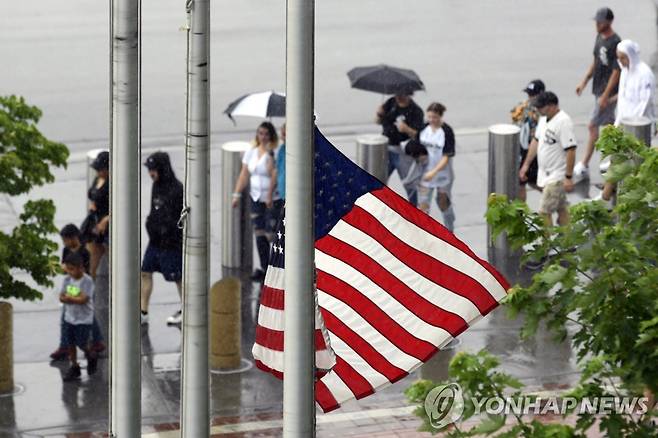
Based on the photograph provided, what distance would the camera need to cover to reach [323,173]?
1020 centimetres

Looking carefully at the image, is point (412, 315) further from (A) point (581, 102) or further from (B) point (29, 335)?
(A) point (581, 102)

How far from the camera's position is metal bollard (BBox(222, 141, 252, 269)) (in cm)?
1847

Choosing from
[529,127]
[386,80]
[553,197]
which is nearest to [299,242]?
[553,197]

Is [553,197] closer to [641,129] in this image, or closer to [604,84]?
[641,129]

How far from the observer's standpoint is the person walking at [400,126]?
1914 cm

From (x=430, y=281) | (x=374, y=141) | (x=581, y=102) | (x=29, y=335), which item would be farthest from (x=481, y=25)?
(x=430, y=281)

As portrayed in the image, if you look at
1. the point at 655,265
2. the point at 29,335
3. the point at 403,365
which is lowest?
the point at 29,335

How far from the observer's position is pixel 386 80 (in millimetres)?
19938

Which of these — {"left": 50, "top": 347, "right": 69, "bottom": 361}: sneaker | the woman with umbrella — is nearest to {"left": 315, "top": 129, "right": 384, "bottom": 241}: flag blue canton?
{"left": 50, "top": 347, "right": 69, "bottom": 361}: sneaker

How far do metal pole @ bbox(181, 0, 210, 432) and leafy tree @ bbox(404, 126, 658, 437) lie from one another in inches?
47.7

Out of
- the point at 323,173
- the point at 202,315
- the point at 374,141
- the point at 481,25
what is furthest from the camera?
the point at 481,25

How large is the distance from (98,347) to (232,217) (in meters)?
3.06

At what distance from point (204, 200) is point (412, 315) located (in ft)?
6.24

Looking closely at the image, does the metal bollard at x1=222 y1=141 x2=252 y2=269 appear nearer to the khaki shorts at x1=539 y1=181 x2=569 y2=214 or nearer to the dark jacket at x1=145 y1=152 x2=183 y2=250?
the dark jacket at x1=145 y1=152 x2=183 y2=250
